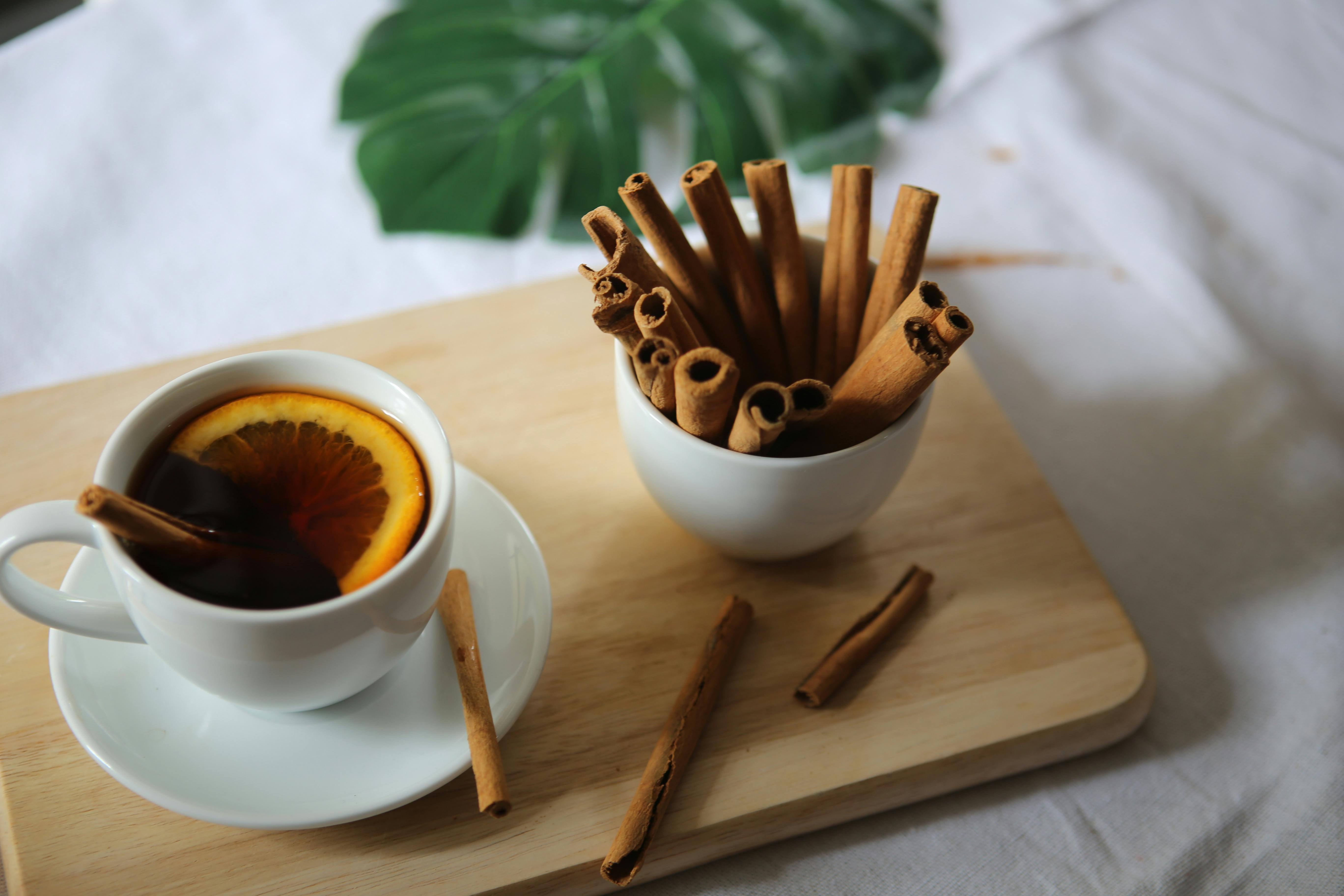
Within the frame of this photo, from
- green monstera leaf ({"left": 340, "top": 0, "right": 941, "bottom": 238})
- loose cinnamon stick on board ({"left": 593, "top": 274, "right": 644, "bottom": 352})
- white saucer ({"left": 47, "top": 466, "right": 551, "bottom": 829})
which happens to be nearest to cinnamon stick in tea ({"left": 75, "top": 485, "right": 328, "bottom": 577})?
white saucer ({"left": 47, "top": 466, "right": 551, "bottom": 829})

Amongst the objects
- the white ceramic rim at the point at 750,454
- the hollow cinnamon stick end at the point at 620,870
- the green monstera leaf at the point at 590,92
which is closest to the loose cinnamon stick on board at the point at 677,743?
the hollow cinnamon stick end at the point at 620,870

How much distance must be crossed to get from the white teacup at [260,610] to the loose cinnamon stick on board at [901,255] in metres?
0.33

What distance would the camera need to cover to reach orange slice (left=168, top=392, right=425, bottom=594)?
542mm

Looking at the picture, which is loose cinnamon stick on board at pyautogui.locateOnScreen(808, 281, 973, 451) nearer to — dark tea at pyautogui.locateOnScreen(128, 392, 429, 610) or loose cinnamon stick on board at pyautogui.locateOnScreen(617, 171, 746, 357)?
loose cinnamon stick on board at pyautogui.locateOnScreen(617, 171, 746, 357)

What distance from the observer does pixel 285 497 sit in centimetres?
55

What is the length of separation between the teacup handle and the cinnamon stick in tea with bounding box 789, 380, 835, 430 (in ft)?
1.30

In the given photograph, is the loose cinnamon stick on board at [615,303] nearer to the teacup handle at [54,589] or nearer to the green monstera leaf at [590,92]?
the teacup handle at [54,589]

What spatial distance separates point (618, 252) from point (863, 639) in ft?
1.10

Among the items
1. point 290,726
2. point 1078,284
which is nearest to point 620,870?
point 290,726

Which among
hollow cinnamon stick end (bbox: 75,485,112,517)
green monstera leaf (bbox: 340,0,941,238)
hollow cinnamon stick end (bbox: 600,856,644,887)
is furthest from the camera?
green monstera leaf (bbox: 340,0,941,238)

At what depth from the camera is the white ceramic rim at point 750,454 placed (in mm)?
Result: 582

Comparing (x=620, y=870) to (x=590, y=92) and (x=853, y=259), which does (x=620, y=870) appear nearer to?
(x=853, y=259)

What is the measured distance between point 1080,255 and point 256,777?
1.07 metres

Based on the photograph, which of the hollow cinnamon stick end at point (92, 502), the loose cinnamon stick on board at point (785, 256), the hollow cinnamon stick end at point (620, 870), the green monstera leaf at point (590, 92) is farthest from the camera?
the green monstera leaf at point (590, 92)
